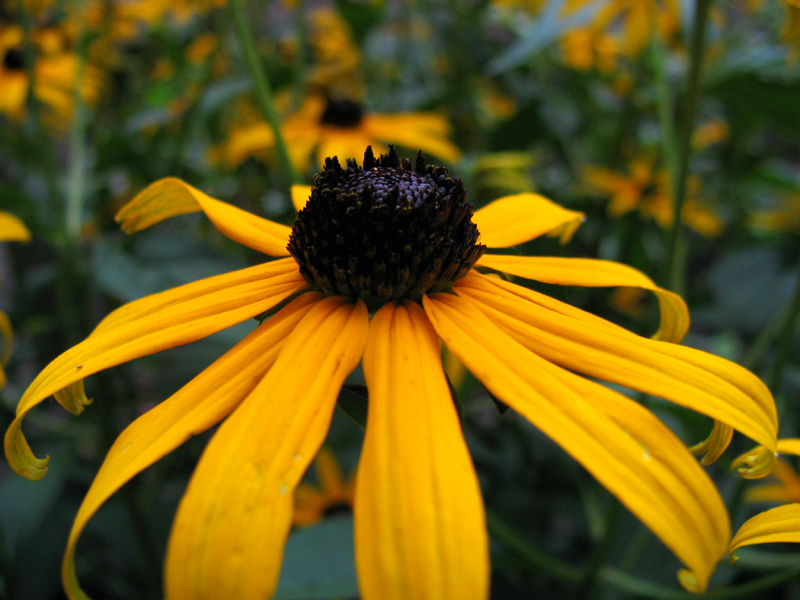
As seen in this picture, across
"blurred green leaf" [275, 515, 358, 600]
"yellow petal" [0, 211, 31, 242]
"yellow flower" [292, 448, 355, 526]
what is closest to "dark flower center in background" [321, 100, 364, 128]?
"yellow flower" [292, 448, 355, 526]

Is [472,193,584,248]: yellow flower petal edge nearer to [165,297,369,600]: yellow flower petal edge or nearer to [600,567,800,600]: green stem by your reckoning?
[165,297,369,600]: yellow flower petal edge

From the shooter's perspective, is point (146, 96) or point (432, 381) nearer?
point (432, 381)

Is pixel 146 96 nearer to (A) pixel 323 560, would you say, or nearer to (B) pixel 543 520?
(A) pixel 323 560

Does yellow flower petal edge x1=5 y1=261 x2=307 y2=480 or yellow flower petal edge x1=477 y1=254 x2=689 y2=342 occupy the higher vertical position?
yellow flower petal edge x1=5 y1=261 x2=307 y2=480

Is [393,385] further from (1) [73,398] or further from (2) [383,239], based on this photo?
(1) [73,398]

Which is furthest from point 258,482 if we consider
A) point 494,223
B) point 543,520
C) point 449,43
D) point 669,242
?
point 449,43

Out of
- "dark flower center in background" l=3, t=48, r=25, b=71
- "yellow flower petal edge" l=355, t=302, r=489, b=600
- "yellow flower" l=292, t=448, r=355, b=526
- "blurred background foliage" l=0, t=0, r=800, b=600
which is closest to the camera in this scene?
"yellow flower petal edge" l=355, t=302, r=489, b=600
